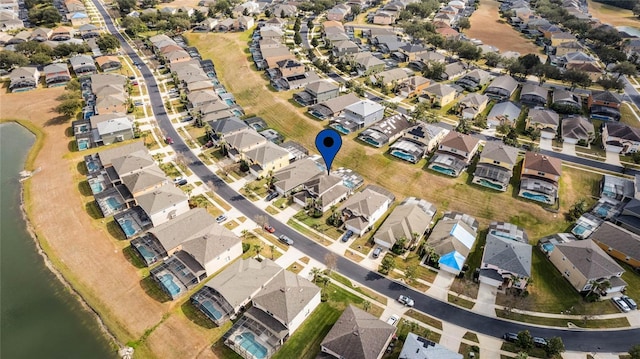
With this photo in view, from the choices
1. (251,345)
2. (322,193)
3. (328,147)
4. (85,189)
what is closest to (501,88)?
(328,147)

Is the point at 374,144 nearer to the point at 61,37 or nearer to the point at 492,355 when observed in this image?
the point at 492,355

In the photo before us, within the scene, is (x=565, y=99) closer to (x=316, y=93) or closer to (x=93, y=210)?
(x=316, y=93)

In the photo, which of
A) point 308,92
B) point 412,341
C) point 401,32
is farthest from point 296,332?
point 401,32

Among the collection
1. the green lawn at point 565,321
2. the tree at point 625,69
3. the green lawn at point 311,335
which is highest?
the tree at point 625,69

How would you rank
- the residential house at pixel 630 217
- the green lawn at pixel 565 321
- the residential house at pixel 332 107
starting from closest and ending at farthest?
the green lawn at pixel 565 321 < the residential house at pixel 630 217 < the residential house at pixel 332 107

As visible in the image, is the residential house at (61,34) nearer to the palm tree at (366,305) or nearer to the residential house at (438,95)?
the residential house at (438,95)

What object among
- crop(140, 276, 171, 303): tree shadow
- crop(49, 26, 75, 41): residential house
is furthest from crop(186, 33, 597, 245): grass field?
crop(49, 26, 75, 41): residential house

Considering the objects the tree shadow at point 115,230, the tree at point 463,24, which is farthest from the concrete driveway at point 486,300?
the tree at point 463,24

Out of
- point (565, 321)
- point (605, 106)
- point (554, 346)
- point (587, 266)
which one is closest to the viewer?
point (554, 346)
